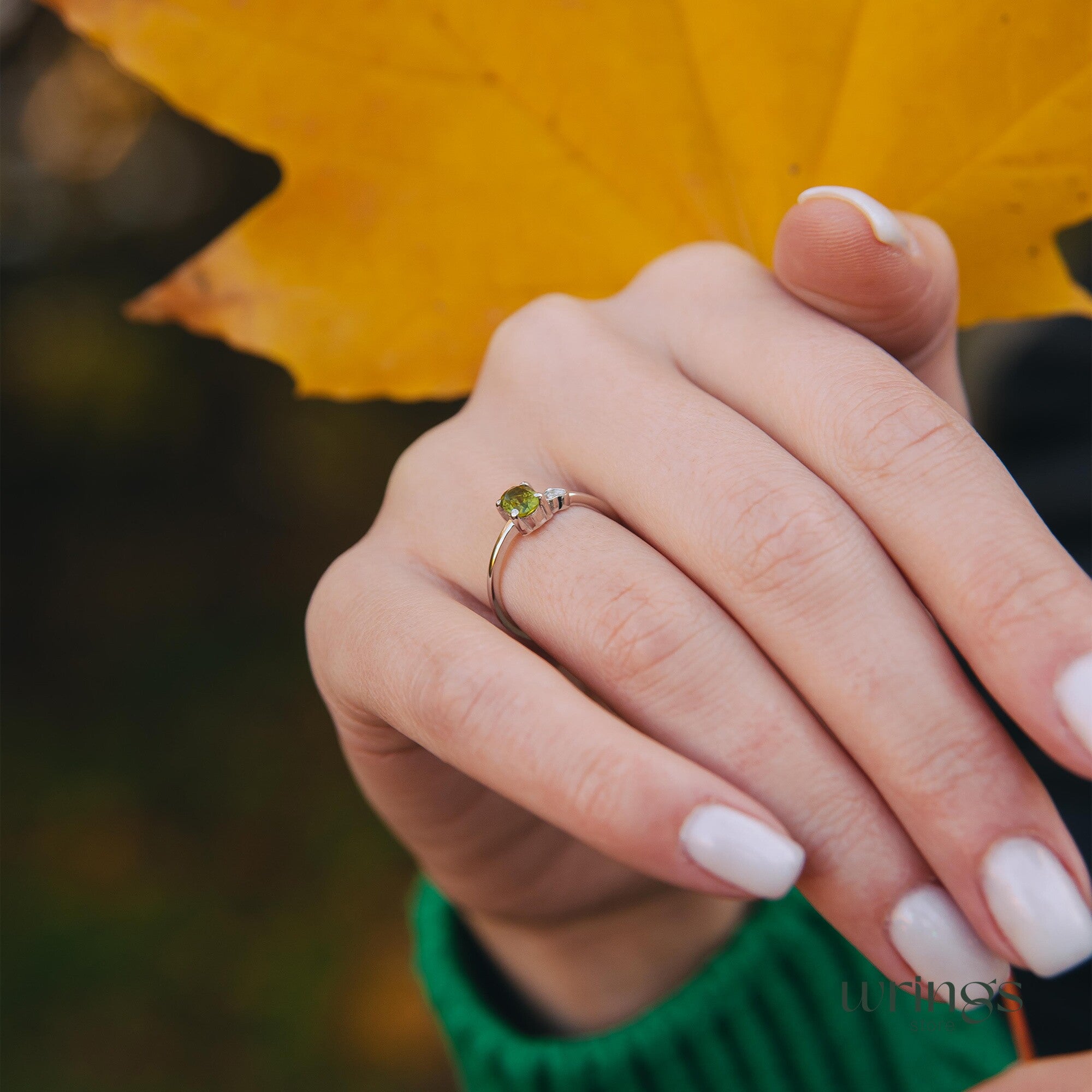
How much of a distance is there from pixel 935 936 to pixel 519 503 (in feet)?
1.13

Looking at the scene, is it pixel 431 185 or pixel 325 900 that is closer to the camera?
pixel 431 185

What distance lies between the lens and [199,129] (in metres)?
1.44

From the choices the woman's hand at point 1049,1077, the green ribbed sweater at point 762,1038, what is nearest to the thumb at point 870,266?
the woman's hand at point 1049,1077

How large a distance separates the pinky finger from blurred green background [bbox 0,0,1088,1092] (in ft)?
3.87

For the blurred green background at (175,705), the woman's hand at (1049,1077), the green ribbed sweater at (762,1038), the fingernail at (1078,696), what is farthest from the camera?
the blurred green background at (175,705)

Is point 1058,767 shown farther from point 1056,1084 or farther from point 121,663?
point 121,663

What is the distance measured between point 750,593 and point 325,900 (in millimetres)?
1926

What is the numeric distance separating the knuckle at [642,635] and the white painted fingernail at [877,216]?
0.86 ft

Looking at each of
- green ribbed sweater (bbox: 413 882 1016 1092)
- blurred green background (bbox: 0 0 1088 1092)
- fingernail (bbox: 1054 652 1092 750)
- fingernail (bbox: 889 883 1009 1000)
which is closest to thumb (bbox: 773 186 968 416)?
fingernail (bbox: 1054 652 1092 750)

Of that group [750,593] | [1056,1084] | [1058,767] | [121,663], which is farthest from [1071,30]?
[121,663]

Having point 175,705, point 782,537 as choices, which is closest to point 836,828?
point 782,537

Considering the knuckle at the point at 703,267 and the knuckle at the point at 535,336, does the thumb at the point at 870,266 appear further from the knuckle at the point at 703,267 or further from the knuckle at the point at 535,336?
the knuckle at the point at 535,336

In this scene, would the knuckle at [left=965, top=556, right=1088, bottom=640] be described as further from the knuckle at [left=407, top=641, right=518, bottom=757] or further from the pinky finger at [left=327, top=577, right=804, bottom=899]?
the knuckle at [left=407, top=641, right=518, bottom=757]

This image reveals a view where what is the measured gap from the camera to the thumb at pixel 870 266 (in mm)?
511
